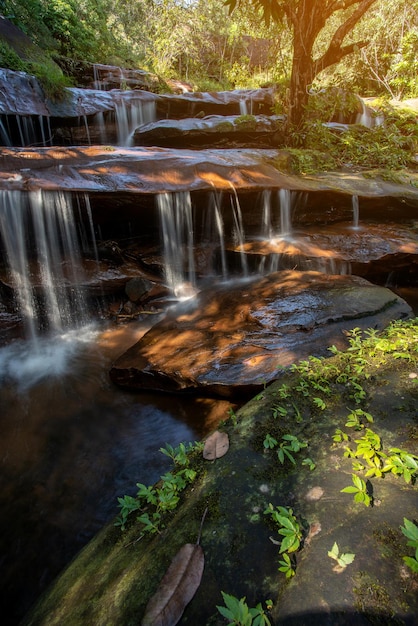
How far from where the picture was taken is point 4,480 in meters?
3.45

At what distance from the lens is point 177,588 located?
4.73ft

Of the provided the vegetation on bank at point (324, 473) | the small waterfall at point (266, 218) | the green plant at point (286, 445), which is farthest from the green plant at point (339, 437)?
the small waterfall at point (266, 218)

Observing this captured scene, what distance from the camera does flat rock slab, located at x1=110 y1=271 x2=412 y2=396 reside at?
13.6 ft

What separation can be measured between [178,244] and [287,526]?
6.39 m

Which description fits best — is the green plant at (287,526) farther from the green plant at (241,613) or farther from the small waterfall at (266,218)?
the small waterfall at (266,218)

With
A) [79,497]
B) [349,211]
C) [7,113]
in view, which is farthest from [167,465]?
[7,113]

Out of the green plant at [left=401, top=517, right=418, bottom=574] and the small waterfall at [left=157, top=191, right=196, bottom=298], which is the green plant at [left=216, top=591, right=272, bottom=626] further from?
the small waterfall at [left=157, top=191, right=196, bottom=298]

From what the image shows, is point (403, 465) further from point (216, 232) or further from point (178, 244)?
point (216, 232)

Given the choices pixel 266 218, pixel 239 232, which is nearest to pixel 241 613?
pixel 239 232

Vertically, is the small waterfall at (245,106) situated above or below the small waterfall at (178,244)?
above

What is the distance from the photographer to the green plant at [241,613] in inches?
48.9

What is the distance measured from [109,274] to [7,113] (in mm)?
5849

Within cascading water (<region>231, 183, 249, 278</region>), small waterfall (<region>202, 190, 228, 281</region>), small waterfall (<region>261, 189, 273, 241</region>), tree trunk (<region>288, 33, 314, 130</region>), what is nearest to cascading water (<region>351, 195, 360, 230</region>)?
small waterfall (<region>261, 189, 273, 241</region>)

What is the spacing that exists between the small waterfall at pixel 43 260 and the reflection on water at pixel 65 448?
0.98 metres
